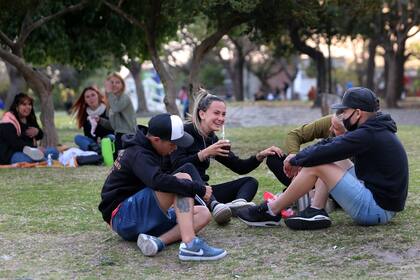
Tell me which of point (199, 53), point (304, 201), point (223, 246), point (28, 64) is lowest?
point (223, 246)

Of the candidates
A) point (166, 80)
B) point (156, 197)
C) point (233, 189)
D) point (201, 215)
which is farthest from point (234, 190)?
point (166, 80)

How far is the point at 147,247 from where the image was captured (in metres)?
5.13

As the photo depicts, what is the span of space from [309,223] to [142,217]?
54.9 inches

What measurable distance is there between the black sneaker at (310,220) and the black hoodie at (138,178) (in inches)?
42.9

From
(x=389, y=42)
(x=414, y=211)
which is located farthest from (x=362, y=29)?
(x=414, y=211)

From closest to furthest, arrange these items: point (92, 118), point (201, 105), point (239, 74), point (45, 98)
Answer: point (201, 105) → point (92, 118) → point (45, 98) → point (239, 74)

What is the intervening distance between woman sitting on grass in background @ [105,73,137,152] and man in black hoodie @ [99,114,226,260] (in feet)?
17.8

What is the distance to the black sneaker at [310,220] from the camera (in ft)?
18.6

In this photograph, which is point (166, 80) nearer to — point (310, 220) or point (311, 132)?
point (311, 132)

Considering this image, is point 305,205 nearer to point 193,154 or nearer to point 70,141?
point 193,154

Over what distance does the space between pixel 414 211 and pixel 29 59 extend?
12339 mm

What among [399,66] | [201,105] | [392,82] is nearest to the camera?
[201,105]

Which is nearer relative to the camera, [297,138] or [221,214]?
[221,214]

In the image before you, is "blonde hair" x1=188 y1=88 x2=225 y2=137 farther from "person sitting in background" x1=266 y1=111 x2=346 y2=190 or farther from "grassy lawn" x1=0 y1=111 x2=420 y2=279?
"grassy lawn" x1=0 y1=111 x2=420 y2=279
